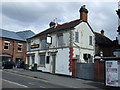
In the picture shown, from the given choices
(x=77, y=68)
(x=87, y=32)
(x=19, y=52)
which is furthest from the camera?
(x=19, y=52)

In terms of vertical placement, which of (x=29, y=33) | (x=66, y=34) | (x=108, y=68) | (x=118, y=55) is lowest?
(x=108, y=68)

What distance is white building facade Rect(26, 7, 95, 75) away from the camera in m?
21.3

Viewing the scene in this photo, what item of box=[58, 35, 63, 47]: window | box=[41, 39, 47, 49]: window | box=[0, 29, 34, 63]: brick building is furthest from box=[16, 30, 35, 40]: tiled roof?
box=[58, 35, 63, 47]: window

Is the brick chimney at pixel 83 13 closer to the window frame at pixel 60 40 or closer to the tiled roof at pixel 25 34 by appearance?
the window frame at pixel 60 40

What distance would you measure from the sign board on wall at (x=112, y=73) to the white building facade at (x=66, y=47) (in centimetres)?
802

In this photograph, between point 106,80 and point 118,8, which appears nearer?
point 106,80

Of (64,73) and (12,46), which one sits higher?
(12,46)

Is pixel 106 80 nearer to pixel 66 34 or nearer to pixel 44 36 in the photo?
pixel 66 34

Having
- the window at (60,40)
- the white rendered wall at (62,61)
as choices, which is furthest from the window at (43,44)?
the white rendered wall at (62,61)

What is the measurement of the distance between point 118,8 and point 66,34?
955 cm

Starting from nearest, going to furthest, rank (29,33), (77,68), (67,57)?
(77,68)
(67,57)
(29,33)

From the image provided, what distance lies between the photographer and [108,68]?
1290 centimetres

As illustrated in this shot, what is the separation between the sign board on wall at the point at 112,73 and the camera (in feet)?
40.7

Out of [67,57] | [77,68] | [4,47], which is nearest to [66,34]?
[67,57]
